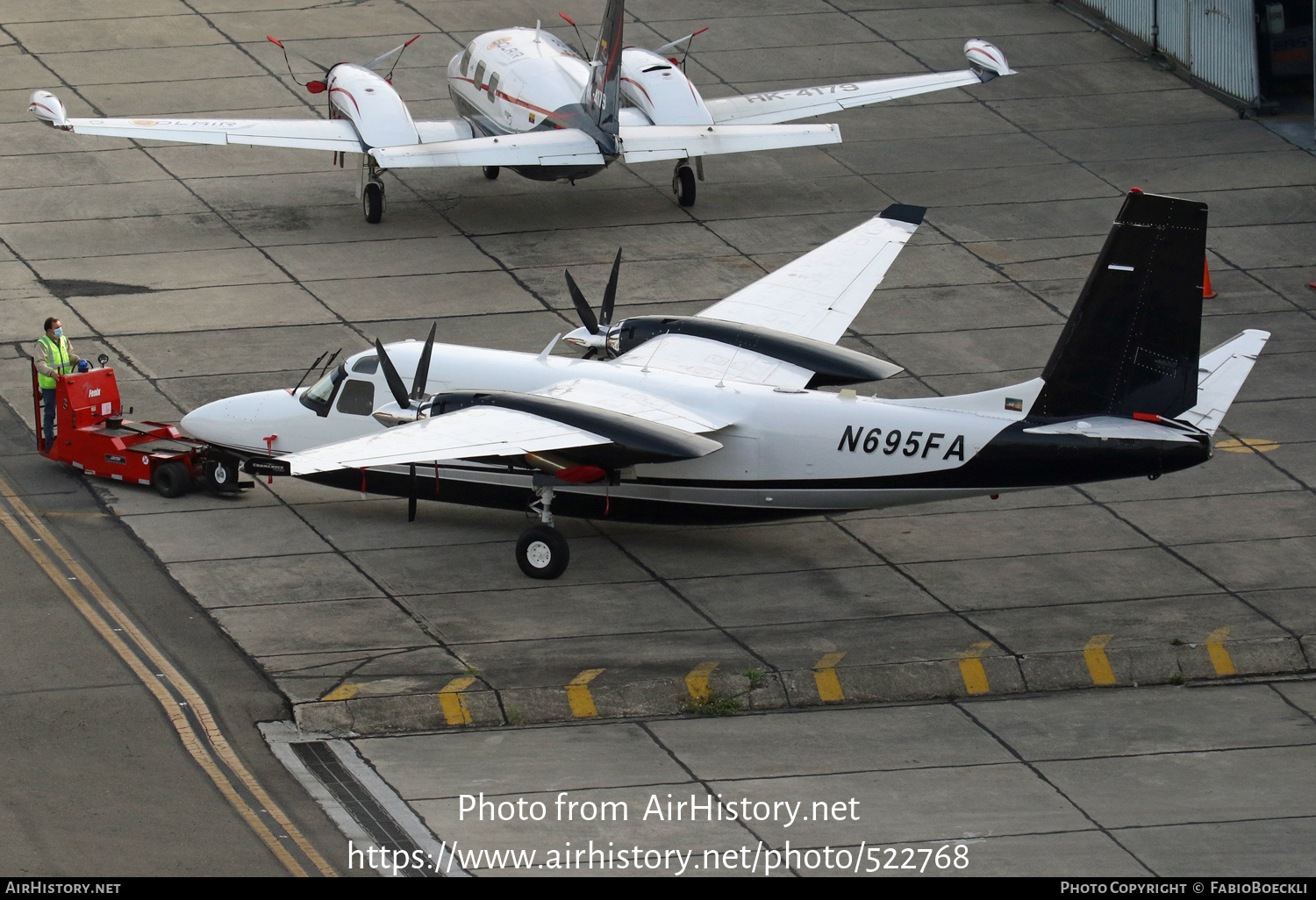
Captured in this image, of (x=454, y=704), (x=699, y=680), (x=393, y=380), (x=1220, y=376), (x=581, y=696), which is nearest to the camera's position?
(x=454, y=704)

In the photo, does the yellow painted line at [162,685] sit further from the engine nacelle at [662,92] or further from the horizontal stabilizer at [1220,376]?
the engine nacelle at [662,92]

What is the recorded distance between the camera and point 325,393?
25.2 meters

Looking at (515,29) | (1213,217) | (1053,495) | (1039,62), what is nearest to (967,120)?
(1039,62)

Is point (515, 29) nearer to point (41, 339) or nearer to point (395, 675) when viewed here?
point (41, 339)

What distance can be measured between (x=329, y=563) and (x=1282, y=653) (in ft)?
38.8

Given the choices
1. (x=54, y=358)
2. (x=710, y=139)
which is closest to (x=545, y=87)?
(x=710, y=139)

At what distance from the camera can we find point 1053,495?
26.2m

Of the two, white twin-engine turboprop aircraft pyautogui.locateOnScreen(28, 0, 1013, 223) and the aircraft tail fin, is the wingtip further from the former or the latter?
the aircraft tail fin

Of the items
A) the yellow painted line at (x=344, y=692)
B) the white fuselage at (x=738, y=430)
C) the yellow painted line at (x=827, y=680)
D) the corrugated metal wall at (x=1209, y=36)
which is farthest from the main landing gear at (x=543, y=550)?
the corrugated metal wall at (x=1209, y=36)

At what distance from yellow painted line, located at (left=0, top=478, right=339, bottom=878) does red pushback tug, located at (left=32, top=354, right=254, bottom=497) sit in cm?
111

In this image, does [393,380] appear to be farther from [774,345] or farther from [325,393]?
[774,345]

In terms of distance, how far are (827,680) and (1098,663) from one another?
10.7 feet

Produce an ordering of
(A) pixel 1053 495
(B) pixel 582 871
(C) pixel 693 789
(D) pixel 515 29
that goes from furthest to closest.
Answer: (D) pixel 515 29 → (A) pixel 1053 495 → (C) pixel 693 789 → (B) pixel 582 871

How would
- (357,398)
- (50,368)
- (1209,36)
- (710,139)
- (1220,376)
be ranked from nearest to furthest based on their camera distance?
1. (1220,376)
2. (357,398)
3. (50,368)
4. (710,139)
5. (1209,36)
